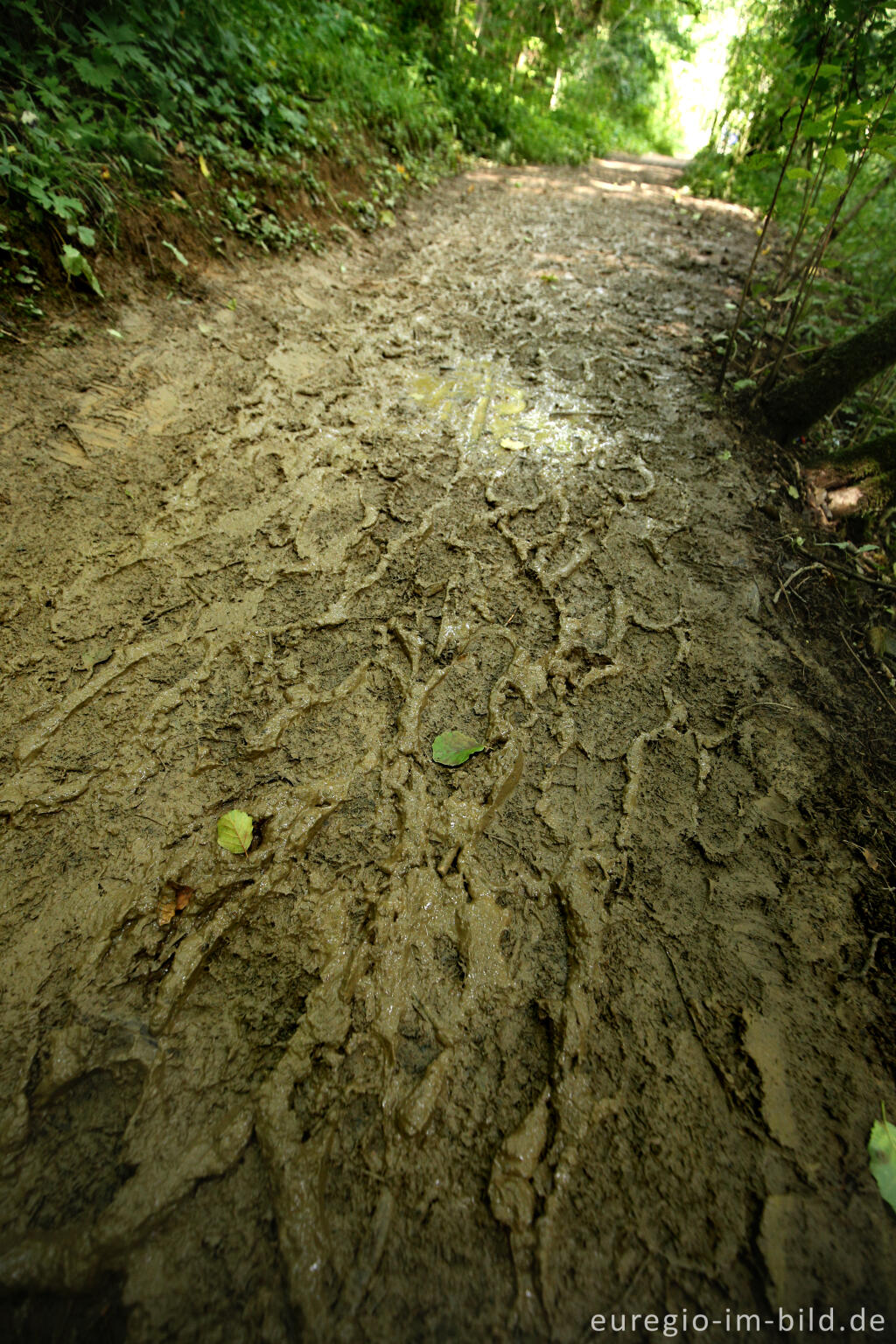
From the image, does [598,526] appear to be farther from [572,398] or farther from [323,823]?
[323,823]

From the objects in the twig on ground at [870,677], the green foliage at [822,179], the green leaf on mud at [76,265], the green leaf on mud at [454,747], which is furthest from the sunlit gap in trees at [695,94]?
the green leaf on mud at [454,747]

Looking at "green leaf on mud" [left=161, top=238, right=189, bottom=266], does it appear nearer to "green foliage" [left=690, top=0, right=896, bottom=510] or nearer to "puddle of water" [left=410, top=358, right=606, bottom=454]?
"puddle of water" [left=410, top=358, right=606, bottom=454]

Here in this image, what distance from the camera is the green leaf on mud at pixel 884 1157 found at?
3.50 feet

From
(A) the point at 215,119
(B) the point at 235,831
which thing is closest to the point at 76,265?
(A) the point at 215,119

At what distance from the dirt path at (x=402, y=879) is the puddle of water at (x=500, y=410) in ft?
0.09

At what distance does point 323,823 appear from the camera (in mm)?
1561

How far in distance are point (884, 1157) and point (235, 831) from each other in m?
1.53

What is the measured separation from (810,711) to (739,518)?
968 mm

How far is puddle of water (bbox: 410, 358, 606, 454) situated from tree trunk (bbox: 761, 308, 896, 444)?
0.89 metres

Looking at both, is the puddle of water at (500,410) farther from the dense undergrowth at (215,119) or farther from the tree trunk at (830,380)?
the dense undergrowth at (215,119)

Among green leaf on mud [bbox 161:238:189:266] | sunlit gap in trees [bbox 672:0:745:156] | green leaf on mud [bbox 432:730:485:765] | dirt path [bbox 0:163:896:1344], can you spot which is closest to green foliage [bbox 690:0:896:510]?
dirt path [bbox 0:163:896:1344]

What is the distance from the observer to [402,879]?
4.80 ft

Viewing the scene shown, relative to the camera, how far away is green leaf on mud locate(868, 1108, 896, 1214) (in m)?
1.07

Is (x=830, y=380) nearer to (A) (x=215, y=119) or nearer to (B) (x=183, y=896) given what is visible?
(B) (x=183, y=896)
